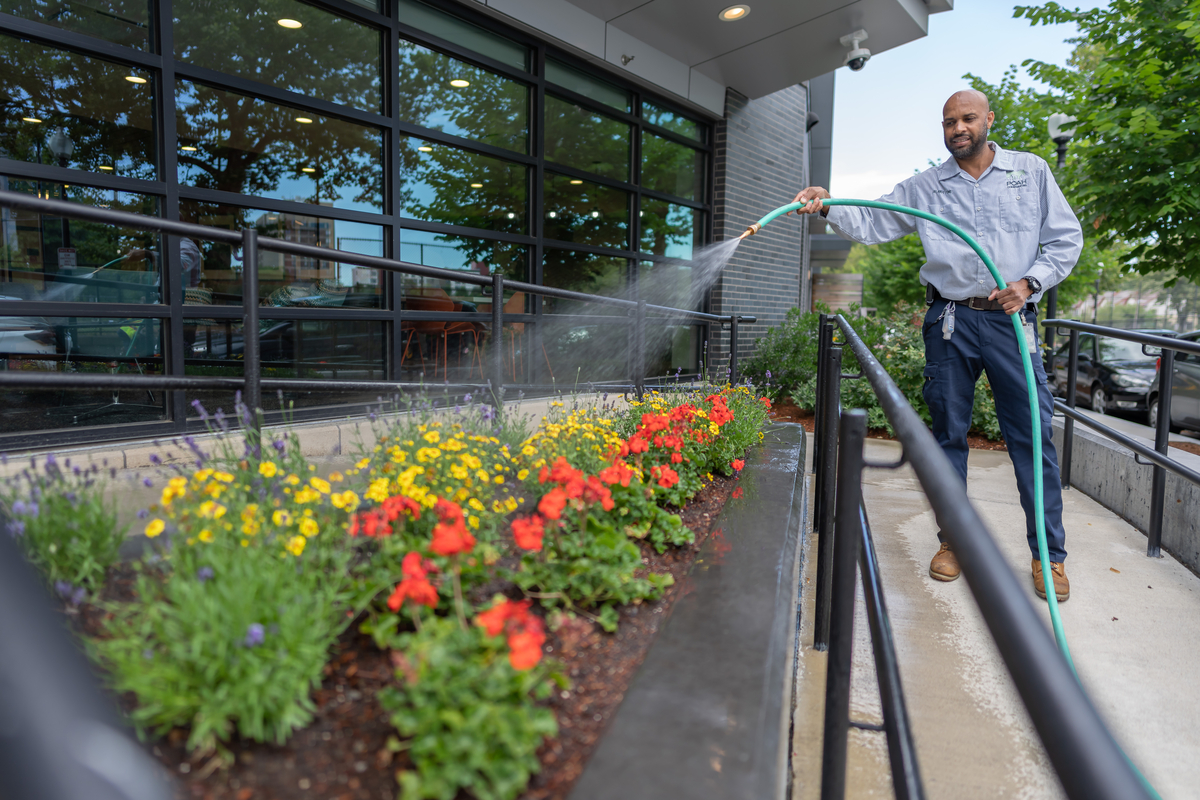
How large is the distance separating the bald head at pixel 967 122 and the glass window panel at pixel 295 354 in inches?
128

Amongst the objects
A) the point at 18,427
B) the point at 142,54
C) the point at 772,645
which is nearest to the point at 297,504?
the point at 772,645

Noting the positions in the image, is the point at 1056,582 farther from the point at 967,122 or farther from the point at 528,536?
the point at 528,536

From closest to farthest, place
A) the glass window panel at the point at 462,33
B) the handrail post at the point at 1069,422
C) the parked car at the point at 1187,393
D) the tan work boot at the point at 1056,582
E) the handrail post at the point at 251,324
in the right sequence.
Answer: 1. the handrail post at the point at 251,324
2. the tan work boot at the point at 1056,582
3. the handrail post at the point at 1069,422
4. the glass window panel at the point at 462,33
5. the parked car at the point at 1187,393

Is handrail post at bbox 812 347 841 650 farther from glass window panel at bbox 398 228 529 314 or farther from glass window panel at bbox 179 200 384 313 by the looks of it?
glass window panel at bbox 398 228 529 314

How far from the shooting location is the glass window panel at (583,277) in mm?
5895

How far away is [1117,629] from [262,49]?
16.9 feet

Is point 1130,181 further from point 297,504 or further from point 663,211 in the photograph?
point 297,504

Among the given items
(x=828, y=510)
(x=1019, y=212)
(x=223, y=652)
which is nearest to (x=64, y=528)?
(x=223, y=652)

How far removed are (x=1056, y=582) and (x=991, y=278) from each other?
1260mm

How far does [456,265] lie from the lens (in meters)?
A: 5.12

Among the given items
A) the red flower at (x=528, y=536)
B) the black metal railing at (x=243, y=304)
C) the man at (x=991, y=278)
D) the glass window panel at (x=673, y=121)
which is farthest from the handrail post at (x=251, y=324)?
the glass window panel at (x=673, y=121)

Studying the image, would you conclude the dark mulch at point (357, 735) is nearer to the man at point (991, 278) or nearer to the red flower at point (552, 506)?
the red flower at point (552, 506)

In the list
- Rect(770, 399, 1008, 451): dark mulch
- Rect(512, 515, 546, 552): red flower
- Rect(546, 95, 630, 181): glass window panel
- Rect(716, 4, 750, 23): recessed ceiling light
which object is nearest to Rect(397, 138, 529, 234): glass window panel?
Rect(546, 95, 630, 181): glass window panel

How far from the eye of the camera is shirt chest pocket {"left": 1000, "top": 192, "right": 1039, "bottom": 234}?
281 cm
